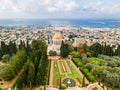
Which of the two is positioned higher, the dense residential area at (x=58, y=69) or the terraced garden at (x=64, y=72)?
the dense residential area at (x=58, y=69)

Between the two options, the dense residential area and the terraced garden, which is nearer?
the dense residential area

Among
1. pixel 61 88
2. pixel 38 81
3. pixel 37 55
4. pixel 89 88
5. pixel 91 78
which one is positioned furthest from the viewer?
pixel 37 55

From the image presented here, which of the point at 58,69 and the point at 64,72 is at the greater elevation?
the point at 64,72

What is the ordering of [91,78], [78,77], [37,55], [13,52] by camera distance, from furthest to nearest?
[13,52], [37,55], [78,77], [91,78]

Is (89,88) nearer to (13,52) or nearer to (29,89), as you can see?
(29,89)

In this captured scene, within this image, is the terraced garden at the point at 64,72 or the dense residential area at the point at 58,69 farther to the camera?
the terraced garden at the point at 64,72

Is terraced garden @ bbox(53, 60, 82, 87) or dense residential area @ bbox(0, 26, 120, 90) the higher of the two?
dense residential area @ bbox(0, 26, 120, 90)

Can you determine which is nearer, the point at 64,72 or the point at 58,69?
the point at 64,72

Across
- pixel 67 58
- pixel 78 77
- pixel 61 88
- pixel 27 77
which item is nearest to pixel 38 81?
pixel 27 77
